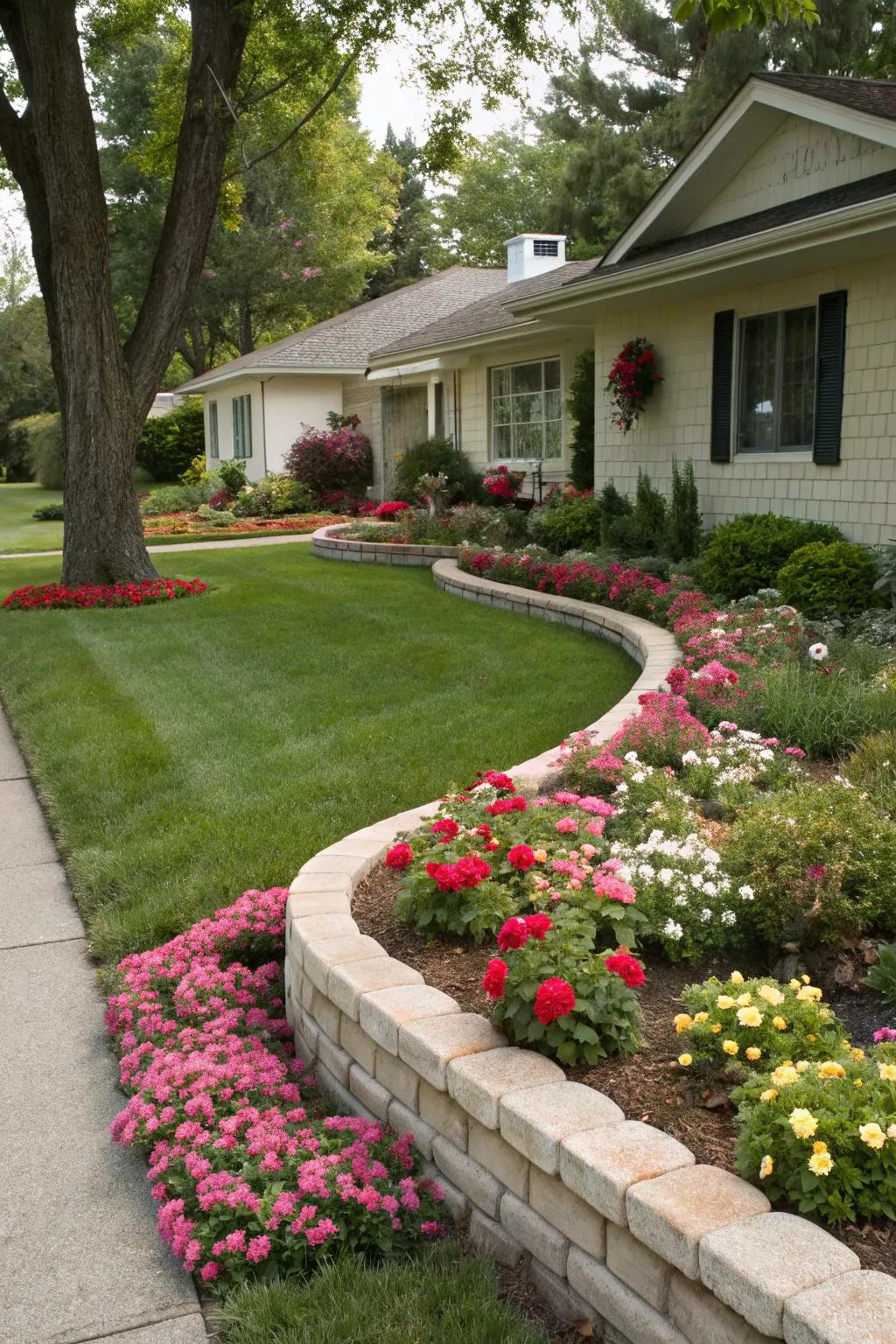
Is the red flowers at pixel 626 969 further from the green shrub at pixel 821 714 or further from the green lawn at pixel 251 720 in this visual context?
the green shrub at pixel 821 714

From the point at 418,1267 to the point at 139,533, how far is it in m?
10.8

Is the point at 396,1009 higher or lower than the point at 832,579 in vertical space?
lower

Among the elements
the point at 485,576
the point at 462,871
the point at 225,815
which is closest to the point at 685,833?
the point at 462,871

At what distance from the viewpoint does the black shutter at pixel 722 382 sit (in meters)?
10.3

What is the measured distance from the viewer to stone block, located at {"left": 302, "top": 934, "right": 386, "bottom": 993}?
10.7 ft

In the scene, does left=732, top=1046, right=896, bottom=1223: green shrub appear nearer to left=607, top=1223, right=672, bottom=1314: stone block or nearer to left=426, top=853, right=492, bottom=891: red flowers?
left=607, top=1223, right=672, bottom=1314: stone block

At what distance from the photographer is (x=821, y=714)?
504 centimetres

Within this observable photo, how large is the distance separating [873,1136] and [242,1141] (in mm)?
1560

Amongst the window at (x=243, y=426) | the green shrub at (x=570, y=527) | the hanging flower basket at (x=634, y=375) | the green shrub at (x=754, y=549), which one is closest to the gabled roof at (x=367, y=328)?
the window at (x=243, y=426)

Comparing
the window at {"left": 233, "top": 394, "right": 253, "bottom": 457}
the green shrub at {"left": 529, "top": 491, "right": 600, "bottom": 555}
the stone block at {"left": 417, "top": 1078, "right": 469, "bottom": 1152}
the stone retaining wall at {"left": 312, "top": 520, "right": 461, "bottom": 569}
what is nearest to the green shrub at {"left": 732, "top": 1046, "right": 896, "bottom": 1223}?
the stone block at {"left": 417, "top": 1078, "right": 469, "bottom": 1152}

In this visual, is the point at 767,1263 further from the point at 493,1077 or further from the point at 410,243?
the point at 410,243

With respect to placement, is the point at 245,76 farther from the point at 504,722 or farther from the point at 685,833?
the point at 685,833

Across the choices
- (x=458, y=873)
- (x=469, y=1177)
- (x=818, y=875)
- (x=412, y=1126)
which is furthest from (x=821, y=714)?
(x=469, y=1177)

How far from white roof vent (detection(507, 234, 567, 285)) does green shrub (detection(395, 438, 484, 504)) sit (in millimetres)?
4006
